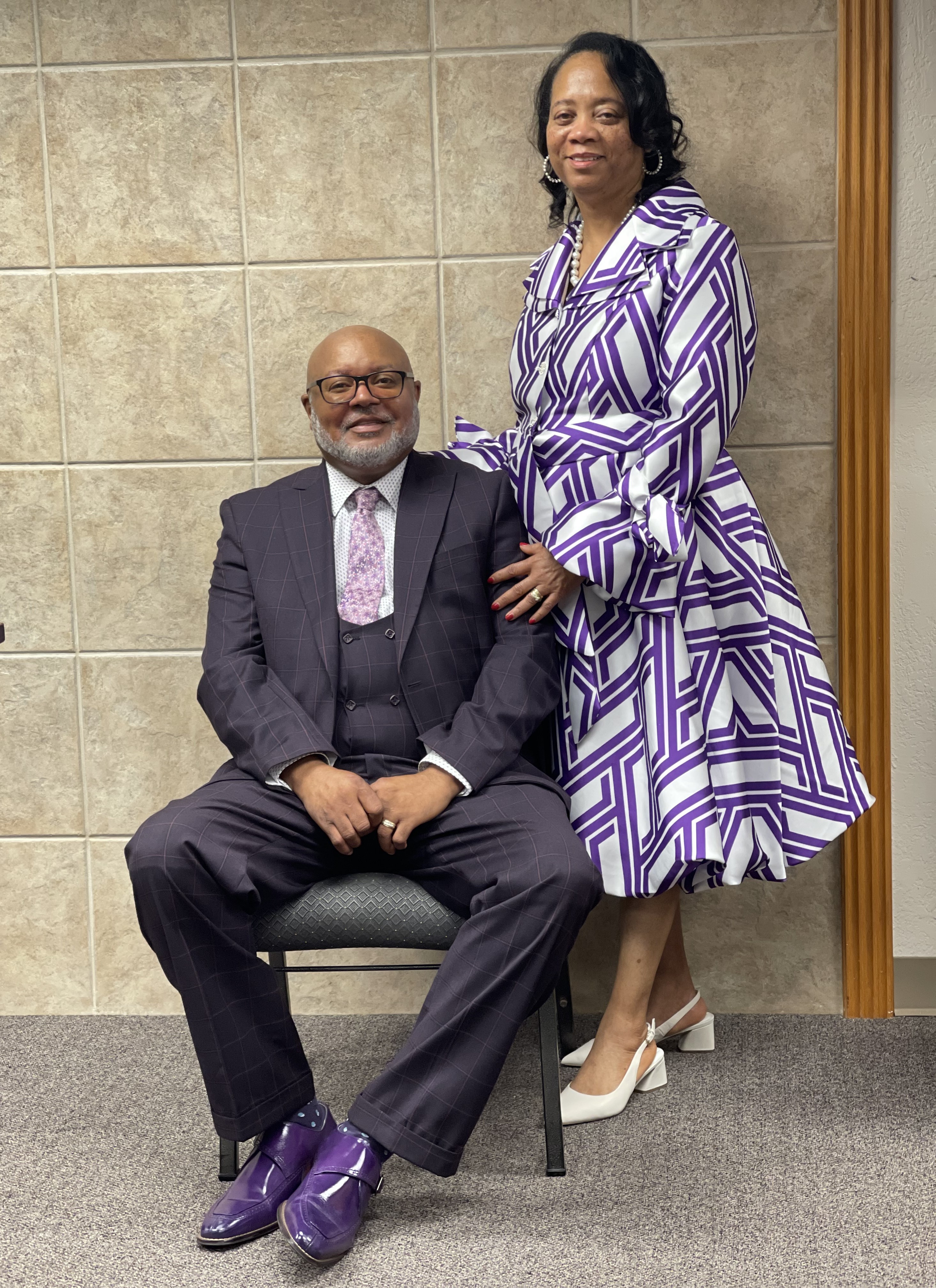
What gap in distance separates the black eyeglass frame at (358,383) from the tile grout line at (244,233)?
43 cm

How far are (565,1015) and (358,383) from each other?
4.23ft

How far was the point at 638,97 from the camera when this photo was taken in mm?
2102

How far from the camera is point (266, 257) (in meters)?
2.53

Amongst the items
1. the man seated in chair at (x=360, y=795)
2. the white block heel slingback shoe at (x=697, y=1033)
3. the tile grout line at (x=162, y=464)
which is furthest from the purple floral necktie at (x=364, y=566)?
the white block heel slingback shoe at (x=697, y=1033)

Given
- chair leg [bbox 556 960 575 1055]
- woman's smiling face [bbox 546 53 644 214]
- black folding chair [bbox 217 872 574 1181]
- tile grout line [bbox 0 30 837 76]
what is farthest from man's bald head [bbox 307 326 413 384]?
chair leg [bbox 556 960 575 1055]

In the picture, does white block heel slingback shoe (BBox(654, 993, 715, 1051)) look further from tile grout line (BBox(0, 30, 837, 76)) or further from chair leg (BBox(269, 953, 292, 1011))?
tile grout line (BBox(0, 30, 837, 76))

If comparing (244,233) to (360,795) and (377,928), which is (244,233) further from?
(377,928)

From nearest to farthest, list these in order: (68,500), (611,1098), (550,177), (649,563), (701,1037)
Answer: (649,563) → (611,1098) → (550,177) → (701,1037) → (68,500)

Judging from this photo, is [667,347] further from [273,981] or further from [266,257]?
[273,981]

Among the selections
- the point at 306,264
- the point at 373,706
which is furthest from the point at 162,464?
the point at 373,706

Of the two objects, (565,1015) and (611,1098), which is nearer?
(611,1098)

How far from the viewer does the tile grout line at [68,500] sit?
2518 millimetres

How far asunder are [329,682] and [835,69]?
61.2 inches

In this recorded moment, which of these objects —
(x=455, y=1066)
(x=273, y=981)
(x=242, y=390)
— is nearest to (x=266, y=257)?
(x=242, y=390)
